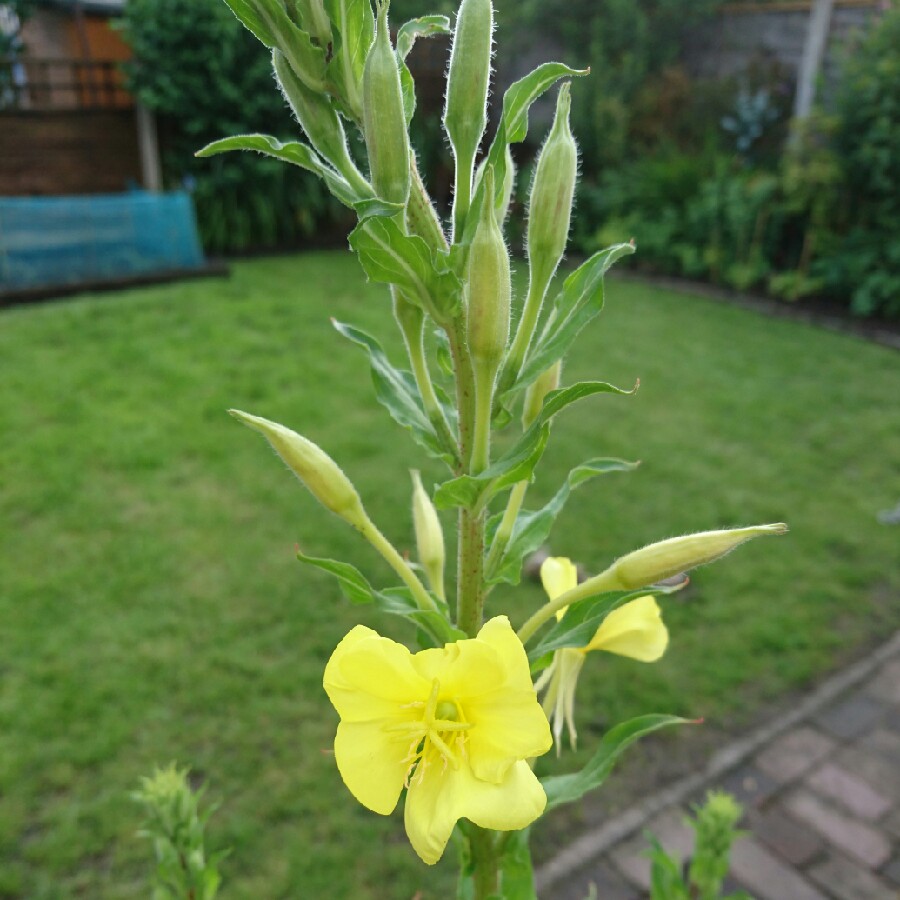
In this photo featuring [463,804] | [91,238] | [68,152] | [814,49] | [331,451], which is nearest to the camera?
[463,804]

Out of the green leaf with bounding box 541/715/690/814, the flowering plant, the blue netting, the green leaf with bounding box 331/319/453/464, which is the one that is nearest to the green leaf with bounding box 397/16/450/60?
the flowering plant

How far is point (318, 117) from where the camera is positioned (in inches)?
37.3

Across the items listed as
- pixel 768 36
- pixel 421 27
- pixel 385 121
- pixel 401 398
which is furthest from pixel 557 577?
pixel 768 36

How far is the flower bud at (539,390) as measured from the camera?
3.59ft

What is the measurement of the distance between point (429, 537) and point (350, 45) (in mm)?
645

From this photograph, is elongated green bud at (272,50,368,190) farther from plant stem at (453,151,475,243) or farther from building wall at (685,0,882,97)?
building wall at (685,0,882,97)

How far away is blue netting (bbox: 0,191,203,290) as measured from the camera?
7332 millimetres

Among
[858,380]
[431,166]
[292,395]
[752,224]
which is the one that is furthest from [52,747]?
[431,166]

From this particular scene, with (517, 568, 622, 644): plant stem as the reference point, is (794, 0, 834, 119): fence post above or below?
above

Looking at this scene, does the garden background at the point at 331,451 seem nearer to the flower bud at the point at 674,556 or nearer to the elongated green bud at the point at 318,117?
the flower bud at the point at 674,556

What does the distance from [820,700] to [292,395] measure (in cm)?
369

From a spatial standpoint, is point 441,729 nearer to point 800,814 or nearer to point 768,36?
point 800,814

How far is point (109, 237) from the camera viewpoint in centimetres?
778

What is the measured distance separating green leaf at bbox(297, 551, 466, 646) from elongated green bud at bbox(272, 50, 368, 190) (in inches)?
17.9
